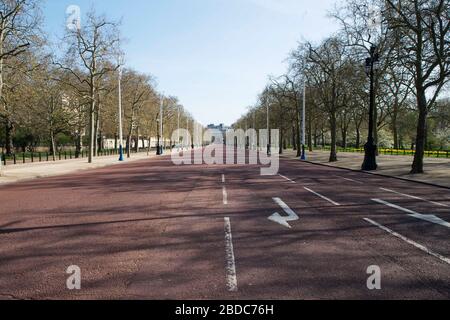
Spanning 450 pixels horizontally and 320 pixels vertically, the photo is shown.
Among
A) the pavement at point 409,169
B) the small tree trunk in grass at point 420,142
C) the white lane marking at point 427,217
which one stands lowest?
the white lane marking at point 427,217

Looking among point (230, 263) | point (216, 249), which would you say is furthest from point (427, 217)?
point (230, 263)

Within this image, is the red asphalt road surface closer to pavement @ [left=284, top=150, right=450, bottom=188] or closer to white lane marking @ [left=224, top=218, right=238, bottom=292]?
white lane marking @ [left=224, top=218, right=238, bottom=292]

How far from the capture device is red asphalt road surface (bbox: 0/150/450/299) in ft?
15.4

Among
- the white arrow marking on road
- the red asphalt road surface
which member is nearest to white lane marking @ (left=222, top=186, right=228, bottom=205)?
the red asphalt road surface

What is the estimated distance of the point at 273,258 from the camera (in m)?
5.88

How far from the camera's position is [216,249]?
6.37 meters

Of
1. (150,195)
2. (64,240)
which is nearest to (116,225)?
(64,240)

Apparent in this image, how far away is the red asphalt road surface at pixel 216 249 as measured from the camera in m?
4.68

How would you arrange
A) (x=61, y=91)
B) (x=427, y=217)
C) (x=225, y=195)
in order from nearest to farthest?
(x=427, y=217)
(x=225, y=195)
(x=61, y=91)

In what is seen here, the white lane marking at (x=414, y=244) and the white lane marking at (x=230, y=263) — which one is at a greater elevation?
the white lane marking at (x=230, y=263)

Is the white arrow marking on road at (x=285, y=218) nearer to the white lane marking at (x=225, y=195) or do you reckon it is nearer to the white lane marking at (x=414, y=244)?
the white lane marking at (x=414, y=244)

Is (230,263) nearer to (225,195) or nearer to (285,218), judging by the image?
(285,218)

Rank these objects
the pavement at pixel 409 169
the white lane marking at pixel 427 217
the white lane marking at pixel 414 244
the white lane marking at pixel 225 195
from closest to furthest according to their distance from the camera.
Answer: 1. the white lane marking at pixel 414 244
2. the white lane marking at pixel 427 217
3. the white lane marking at pixel 225 195
4. the pavement at pixel 409 169

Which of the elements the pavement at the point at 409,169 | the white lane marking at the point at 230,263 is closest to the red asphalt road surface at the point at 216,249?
the white lane marking at the point at 230,263
